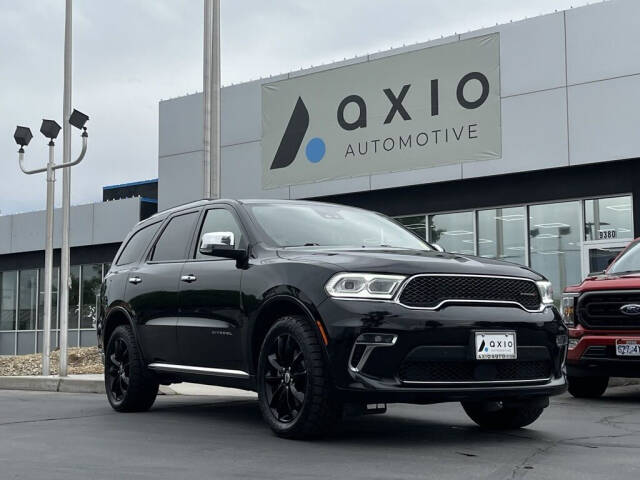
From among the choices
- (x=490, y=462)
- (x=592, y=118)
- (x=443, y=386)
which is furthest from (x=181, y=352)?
(x=592, y=118)

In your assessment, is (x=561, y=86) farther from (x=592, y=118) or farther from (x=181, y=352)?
(x=181, y=352)

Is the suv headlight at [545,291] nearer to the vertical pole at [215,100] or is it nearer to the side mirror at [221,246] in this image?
the side mirror at [221,246]

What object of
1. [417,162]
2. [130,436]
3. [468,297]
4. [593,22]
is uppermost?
[593,22]

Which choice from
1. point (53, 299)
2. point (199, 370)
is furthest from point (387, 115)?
point (199, 370)

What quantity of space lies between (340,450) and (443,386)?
762 millimetres

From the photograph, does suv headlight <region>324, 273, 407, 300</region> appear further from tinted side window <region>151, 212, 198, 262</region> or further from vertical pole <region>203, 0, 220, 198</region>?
vertical pole <region>203, 0, 220, 198</region>

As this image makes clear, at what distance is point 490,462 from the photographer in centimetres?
560

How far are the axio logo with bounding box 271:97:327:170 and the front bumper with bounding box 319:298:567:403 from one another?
17785 millimetres

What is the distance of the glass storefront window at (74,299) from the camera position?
3120 cm

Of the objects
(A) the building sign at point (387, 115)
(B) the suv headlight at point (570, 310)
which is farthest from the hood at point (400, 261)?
(A) the building sign at point (387, 115)

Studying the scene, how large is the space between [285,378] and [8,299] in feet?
98.1

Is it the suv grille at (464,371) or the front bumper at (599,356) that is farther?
the front bumper at (599,356)

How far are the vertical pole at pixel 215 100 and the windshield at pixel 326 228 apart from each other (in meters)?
6.85

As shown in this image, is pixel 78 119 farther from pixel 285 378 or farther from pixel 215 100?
pixel 285 378
